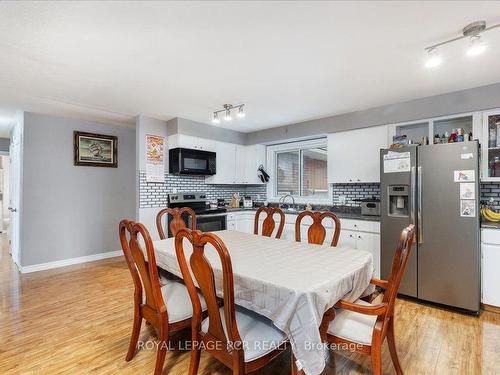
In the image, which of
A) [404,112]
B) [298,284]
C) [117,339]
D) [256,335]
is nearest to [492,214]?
[404,112]

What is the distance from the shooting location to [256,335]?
142 centimetres

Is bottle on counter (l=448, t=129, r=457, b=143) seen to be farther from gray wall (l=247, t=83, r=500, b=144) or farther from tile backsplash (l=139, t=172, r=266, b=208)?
tile backsplash (l=139, t=172, r=266, b=208)

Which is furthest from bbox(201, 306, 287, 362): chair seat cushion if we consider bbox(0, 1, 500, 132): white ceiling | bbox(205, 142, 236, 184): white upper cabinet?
bbox(205, 142, 236, 184): white upper cabinet

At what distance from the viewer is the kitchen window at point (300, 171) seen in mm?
Answer: 4559

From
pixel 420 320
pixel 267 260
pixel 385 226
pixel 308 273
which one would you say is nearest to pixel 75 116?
pixel 267 260

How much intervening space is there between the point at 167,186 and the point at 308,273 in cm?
319

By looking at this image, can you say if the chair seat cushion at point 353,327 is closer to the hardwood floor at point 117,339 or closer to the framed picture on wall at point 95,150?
the hardwood floor at point 117,339

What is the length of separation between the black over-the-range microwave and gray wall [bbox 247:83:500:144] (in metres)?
1.28

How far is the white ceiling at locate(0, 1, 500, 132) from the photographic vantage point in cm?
162

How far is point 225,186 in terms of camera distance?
517 cm

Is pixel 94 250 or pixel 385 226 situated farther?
pixel 94 250

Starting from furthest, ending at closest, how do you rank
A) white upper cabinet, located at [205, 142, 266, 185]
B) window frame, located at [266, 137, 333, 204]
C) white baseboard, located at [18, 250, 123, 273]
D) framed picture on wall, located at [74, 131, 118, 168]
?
white upper cabinet, located at [205, 142, 266, 185] < window frame, located at [266, 137, 333, 204] < framed picture on wall, located at [74, 131, 118, 168] < white baseboard, located at [18, 250, 123, 273]

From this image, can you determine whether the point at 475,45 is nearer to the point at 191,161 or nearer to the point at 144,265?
the point at 144,265

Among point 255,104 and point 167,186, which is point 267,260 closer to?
point 255,104
